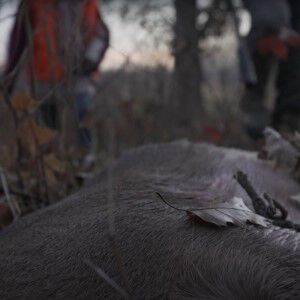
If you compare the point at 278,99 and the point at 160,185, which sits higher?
the point at 160,185

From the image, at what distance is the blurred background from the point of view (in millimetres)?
2752

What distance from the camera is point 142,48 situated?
6715 mm

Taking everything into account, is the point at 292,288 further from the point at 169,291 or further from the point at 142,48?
the point at 142,48

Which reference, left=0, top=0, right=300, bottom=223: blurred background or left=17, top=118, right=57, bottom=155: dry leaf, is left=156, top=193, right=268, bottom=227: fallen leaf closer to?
left=0, top=0, right=300, bottom=223: blurred background

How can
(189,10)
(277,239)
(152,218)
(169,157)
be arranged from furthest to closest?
(189,10), (169,157), (152,218), (277,239)

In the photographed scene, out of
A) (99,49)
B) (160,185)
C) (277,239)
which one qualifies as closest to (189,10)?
(99,49)

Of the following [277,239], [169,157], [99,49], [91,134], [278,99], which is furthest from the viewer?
[278,99]

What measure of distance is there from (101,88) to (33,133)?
0.61m

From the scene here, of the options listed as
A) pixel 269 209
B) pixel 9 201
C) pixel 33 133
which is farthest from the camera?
pixel 33 133

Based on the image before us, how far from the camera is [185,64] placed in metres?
5.64

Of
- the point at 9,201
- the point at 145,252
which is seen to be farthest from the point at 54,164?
the point at 145,252

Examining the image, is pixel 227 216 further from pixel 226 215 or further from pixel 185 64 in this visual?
pixel 185 64

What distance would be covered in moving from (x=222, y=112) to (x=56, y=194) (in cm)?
416

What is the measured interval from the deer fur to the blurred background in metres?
0.30
